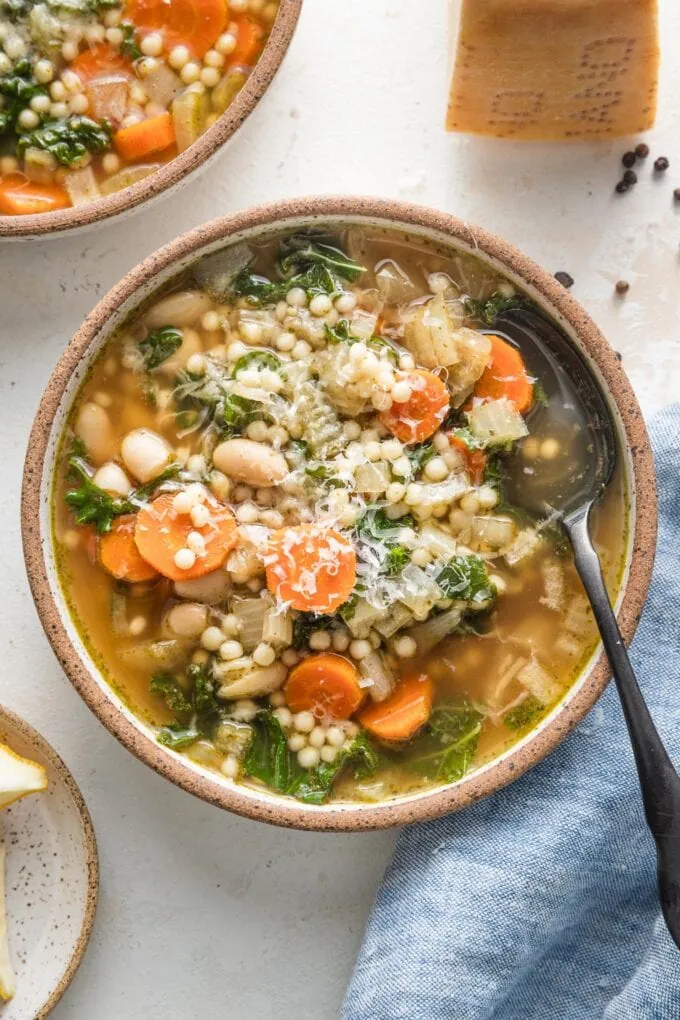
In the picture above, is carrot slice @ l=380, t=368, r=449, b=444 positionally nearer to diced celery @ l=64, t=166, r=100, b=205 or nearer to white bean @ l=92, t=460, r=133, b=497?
white bean @ l=92, t=460, r=133, b=497

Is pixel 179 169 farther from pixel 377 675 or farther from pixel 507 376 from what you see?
pixel 377 675

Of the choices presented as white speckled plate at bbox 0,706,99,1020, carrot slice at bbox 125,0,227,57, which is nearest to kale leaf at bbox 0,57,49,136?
carrot slice at bbox 125,0,227,57

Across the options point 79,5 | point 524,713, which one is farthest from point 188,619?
Result: point 79,5

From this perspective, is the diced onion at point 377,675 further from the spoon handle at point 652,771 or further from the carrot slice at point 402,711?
the spoon handle at point 652,771

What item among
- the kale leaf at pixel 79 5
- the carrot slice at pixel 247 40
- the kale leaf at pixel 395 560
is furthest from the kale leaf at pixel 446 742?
the kale leaf at pixel 79 5

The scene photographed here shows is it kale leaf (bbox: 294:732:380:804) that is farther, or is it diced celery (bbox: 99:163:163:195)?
diced celery (bbox: 99:163:163:195)

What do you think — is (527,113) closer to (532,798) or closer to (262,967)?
(532,798)
